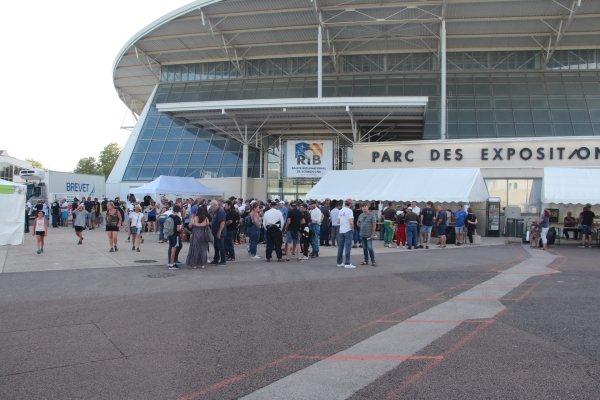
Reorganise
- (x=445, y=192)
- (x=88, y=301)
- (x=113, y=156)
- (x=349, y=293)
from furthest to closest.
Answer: (x=113, y=156)
(x=445, y=192)
(x=349, y=293)
(x=88, y=301)

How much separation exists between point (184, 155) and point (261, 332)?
30266mm

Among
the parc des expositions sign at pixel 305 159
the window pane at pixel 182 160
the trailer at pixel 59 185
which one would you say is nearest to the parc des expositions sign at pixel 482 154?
the parc des expositions sign at pixel 305 159

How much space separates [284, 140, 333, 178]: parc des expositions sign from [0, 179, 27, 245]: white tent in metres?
15.3

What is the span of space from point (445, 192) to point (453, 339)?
50.7 feet

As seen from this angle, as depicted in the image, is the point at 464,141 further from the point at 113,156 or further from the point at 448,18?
the point at 113,156

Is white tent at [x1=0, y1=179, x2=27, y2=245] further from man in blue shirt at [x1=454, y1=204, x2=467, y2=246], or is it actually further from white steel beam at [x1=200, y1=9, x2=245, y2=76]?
white steel beam at [x1=200, y1=9, x2=245, y2=76]

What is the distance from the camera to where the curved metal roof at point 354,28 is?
1099 inches

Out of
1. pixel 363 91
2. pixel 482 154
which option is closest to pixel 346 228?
pixel 482 154

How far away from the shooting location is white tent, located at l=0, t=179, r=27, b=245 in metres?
16.2

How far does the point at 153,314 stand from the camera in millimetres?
6887

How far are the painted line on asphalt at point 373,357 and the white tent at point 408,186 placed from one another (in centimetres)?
1292

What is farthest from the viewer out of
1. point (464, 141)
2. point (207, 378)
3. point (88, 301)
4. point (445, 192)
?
point (464, 141)

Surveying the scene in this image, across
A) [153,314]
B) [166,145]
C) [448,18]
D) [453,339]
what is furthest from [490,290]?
[166,145]

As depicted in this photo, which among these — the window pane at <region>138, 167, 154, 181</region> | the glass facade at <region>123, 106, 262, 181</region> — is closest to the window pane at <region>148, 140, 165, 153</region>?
the glass facade at <region>123, 106, 262, 181</region>
